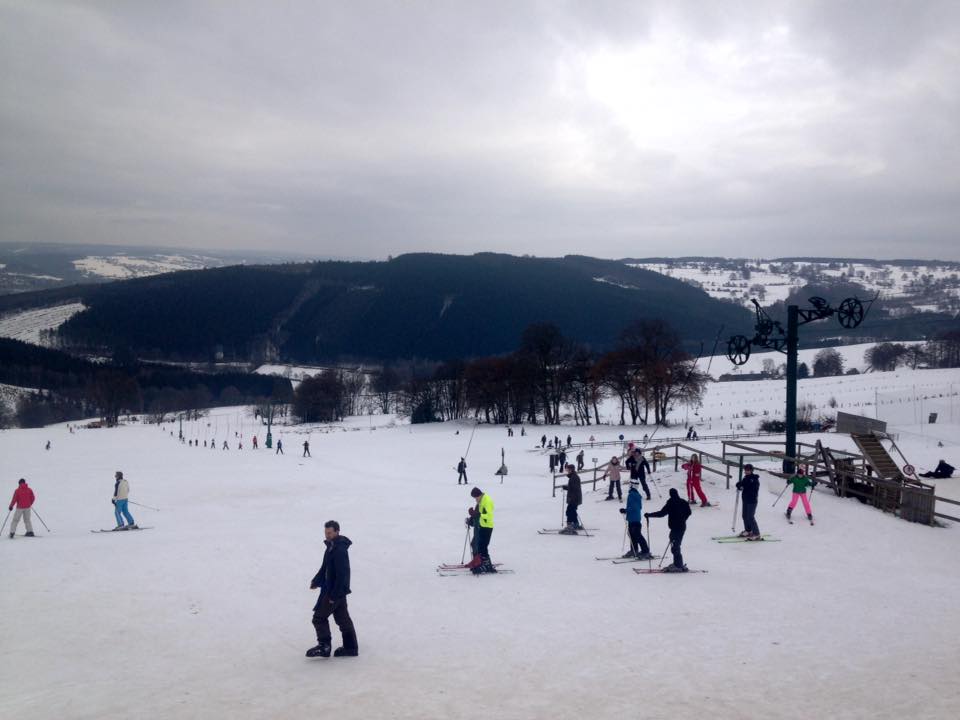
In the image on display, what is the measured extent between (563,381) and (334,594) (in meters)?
61.1

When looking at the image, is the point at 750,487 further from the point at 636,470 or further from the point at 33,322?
the point at 33,322

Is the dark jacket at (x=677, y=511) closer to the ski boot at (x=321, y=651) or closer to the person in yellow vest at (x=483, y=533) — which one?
the person in yellow vest at (x=483, y=533)

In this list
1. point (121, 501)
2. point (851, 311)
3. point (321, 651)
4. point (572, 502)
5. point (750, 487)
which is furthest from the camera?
point (851, 311)

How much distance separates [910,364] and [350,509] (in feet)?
348

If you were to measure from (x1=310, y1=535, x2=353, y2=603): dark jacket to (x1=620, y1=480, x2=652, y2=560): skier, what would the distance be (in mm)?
6697

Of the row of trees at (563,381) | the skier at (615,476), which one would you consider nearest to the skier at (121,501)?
the skier at (615,476)

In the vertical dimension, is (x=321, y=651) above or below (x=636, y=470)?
below

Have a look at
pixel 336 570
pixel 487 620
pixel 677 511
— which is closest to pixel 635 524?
pixel 677 511

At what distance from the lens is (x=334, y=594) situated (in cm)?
899

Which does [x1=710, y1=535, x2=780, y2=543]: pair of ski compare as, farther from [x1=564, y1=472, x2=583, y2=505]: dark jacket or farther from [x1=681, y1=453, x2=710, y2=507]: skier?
[x1=564, y1=472, x2=583, y2=505]: dark jacket

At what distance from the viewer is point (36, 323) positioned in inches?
4847

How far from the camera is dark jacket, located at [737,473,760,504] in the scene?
52.3ft

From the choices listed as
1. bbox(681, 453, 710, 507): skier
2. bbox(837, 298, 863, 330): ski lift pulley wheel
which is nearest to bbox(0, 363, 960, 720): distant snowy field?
bbox(681, 453, 710, 507): skier

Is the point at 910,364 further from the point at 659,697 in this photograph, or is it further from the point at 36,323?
the point at 36,323
